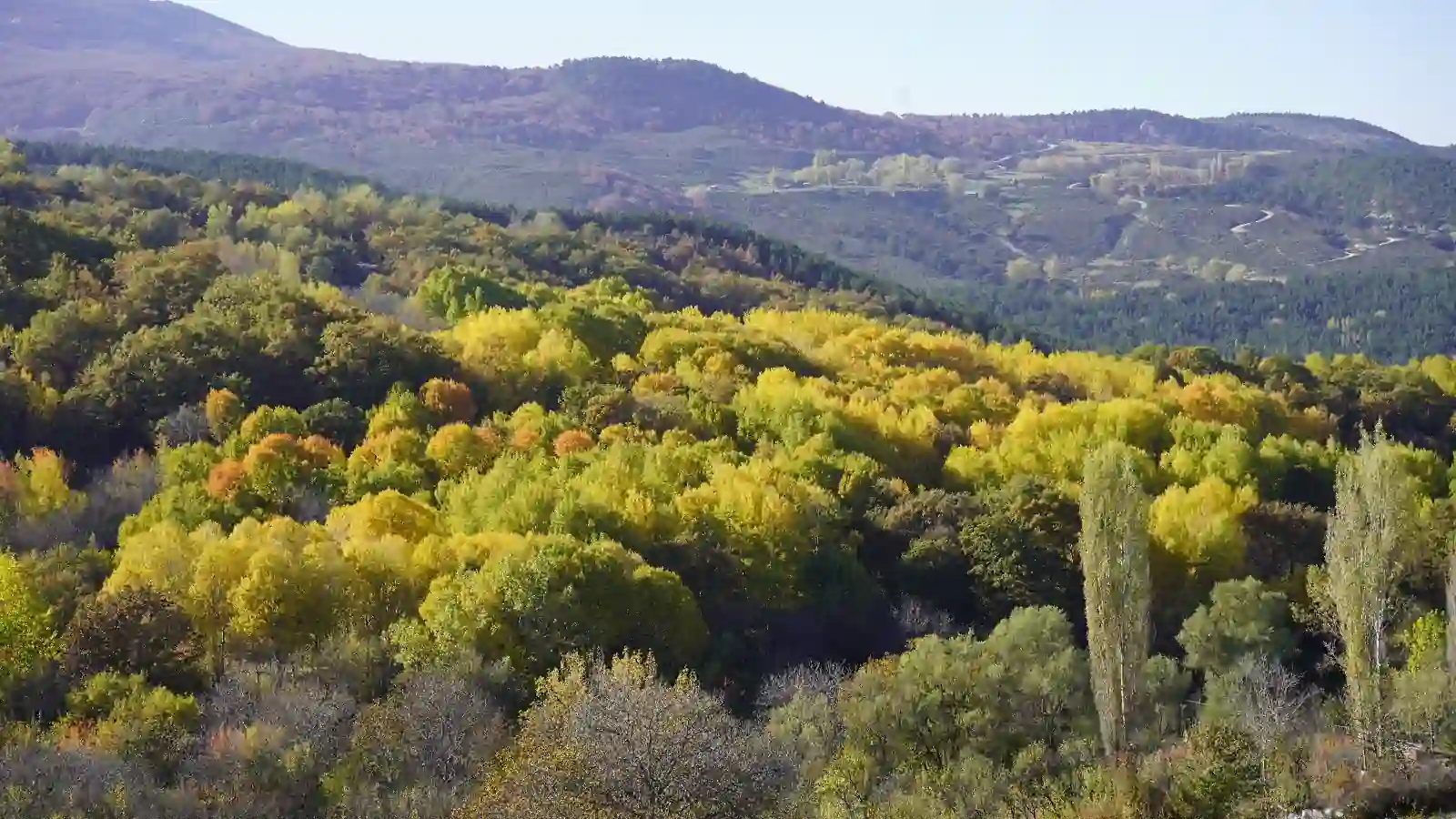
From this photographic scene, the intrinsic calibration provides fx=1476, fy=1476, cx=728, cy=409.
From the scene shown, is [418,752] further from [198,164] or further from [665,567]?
[198,164]

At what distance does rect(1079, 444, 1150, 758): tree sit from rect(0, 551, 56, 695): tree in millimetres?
20857

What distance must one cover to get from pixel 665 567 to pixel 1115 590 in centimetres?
1475

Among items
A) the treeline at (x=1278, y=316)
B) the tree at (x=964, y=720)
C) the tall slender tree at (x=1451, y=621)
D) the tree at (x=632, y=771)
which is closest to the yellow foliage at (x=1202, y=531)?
the tall slender tree at (x=1451, y=621)

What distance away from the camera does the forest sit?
931 inches

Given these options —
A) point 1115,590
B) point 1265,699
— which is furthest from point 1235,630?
point 1115,590

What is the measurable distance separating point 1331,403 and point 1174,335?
9304 cm

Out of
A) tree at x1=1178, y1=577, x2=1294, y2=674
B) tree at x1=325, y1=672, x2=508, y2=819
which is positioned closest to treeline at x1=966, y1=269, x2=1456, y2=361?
tree at x1=1178, y1=577, x2=1294, y2=674

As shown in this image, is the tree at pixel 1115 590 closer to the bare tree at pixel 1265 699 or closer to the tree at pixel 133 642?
the bare tree at pixel 1265 699

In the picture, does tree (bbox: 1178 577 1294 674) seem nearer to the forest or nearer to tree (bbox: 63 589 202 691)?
the forest

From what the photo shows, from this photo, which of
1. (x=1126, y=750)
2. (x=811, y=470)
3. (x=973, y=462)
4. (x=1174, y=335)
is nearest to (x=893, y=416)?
(x=973, y=462)

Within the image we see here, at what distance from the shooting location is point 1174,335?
531ft

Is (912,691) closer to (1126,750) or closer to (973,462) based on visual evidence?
(1126,750)

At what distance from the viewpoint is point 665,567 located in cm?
3784

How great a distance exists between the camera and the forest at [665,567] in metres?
23.6
